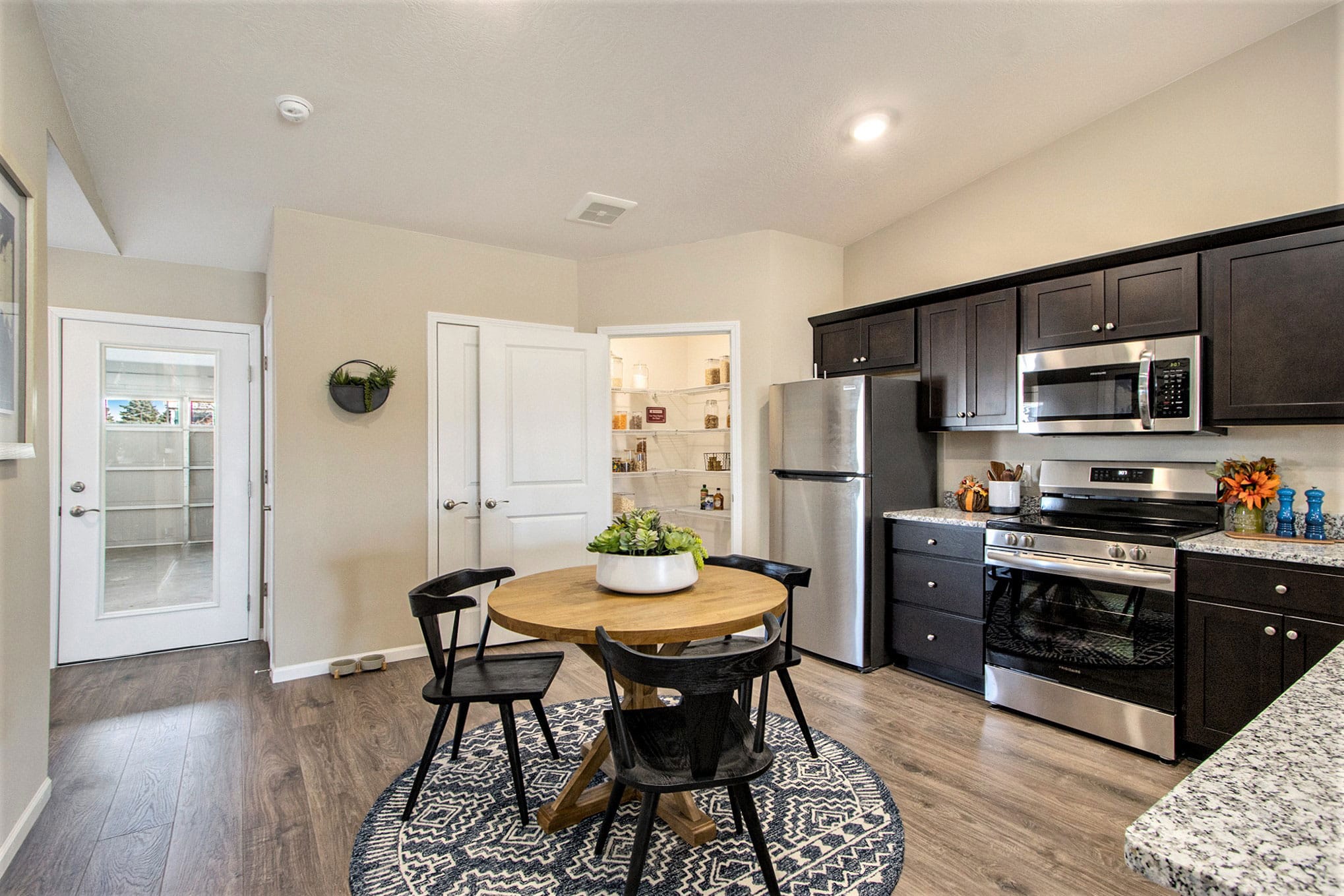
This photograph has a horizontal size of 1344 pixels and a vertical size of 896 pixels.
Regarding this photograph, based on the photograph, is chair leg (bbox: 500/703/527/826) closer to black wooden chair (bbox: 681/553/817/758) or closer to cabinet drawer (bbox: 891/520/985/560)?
black wooden chair (bbox: 681/553/817/758)

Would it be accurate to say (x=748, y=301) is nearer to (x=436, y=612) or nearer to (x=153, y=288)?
(x=436, y=612)

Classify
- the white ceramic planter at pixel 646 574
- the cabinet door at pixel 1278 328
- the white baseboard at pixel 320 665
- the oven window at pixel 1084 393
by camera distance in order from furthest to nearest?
the white baseboard at pixel 320 665 < the oven window at pixel 1084 393 < the cabinet door at pixel 1278 328 < the white ceramic planter at pixel 646 574

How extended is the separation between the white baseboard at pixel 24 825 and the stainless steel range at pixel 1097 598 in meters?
3.70

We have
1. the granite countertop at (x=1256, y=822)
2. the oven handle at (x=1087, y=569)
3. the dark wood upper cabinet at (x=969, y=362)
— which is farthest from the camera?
the dark wood upper cabinet at (x=969, y=362)

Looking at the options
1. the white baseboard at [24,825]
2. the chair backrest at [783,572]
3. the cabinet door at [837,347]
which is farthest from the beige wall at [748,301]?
the white baseboard at [24,825]

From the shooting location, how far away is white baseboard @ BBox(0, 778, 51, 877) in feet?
6.30

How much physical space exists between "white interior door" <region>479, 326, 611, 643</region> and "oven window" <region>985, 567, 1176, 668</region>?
2.43 meters

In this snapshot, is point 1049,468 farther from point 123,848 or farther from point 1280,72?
point 123,848

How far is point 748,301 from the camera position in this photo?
4.22 m

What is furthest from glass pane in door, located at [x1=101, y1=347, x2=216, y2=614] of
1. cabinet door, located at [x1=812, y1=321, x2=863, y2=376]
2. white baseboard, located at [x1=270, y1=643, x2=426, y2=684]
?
cabinet door, located at [x1=812, y1=321, x2=863, y2=376]

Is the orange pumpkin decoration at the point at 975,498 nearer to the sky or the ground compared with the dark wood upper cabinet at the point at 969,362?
nearer to the ground

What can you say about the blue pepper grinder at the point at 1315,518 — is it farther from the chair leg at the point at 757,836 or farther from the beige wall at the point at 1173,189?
the chair leg at the point at 757,836

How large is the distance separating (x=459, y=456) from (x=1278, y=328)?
398cm

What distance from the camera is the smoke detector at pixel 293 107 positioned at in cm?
255
